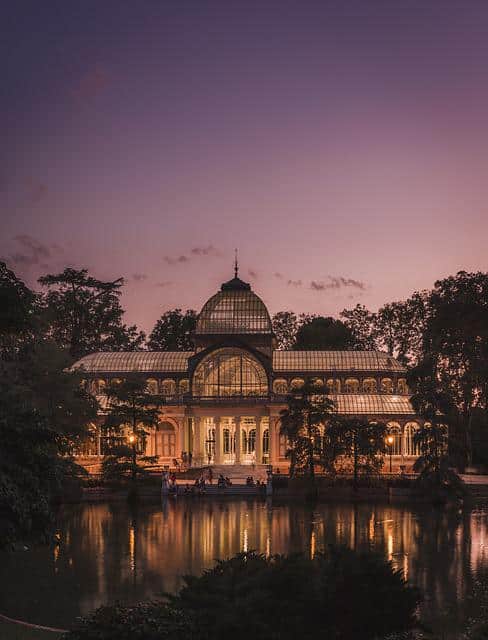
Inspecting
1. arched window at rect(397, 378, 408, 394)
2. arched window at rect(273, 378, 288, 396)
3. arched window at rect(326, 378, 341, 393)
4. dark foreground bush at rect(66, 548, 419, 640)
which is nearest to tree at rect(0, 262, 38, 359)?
dark foreground bush at rect(66, 548, 419, 640)

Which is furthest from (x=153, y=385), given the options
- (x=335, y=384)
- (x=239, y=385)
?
(x=335, y=384)

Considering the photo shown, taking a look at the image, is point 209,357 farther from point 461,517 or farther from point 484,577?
point 484,577

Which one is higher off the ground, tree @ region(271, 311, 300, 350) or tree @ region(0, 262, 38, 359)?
tree @ region(271, 311, 300, 350)

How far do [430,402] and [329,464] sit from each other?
868 centimetres

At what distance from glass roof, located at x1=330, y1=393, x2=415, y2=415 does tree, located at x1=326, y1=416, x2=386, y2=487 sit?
15641 millimetres

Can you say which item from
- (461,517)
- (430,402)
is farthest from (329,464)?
(461,517)

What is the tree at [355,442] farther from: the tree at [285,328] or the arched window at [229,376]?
the tree at [285,328]

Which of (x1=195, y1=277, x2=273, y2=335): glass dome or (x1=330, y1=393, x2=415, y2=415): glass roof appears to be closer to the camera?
(x1=330, y1=393, x2=415, y2=415): glass roof

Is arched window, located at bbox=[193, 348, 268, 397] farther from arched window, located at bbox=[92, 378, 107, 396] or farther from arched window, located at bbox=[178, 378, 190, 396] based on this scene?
arched window, located at bbox=[92, 378, 107, 396]

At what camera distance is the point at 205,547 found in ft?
131

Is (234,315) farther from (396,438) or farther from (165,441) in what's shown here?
(396,438)

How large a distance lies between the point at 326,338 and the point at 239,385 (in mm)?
34810

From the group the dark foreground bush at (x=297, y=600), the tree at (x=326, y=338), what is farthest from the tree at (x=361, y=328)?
the dark foreground bush at (x=297, y=600)

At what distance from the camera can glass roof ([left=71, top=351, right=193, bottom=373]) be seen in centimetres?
9025
